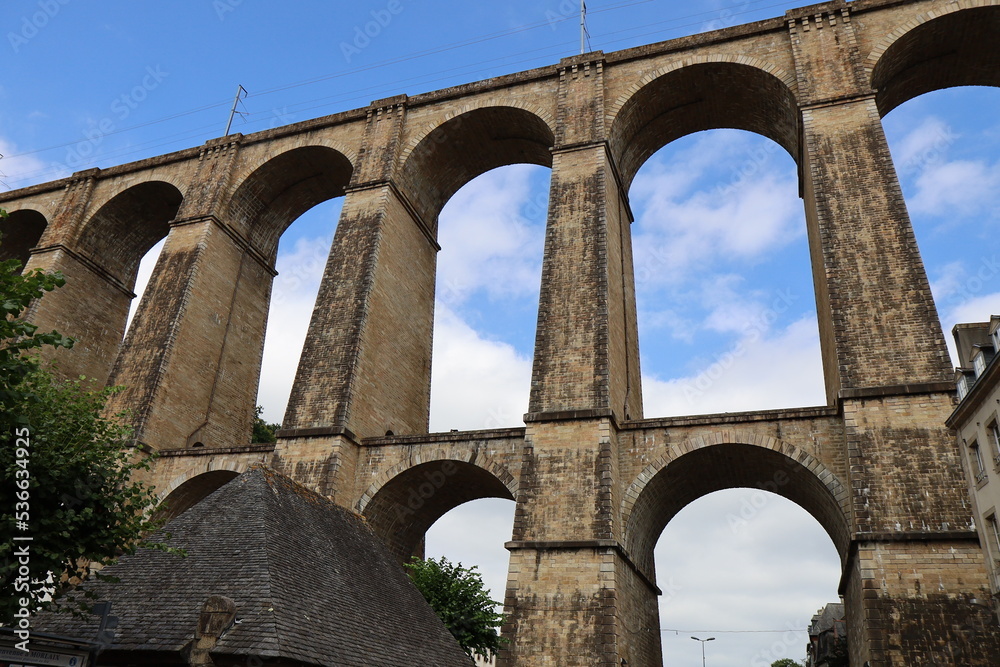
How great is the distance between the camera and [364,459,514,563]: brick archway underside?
19.5 metres

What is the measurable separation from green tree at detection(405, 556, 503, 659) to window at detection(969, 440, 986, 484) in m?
10.1

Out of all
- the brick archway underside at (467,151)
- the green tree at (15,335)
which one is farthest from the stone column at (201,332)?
the green tree at (15,335)

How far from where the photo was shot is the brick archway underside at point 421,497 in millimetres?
19484

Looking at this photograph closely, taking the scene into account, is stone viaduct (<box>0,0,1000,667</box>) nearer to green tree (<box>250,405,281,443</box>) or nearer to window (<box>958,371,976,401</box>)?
window (<box>958,371,976,401</box>)

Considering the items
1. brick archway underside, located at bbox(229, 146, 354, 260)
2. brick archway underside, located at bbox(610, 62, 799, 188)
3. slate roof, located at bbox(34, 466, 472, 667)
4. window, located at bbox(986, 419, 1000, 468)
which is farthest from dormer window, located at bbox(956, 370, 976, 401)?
brick archway underside, located at bbox(229, 146, 354, 260)

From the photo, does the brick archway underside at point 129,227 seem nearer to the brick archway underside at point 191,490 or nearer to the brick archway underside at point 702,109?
the brick archway underside at point 191,490

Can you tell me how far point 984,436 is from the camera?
13281 mm

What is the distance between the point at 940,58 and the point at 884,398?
505 inches

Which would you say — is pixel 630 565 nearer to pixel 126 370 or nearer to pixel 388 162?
pixel 388 162

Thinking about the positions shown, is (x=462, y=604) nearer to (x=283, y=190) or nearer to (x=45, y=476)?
(x=45, y=476)

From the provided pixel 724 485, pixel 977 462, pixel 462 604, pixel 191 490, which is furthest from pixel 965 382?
pixel 191 490

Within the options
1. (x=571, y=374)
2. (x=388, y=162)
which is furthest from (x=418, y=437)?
(x=388, y=162)

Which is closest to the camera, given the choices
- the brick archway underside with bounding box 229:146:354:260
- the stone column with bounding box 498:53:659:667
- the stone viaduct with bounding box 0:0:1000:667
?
the stone viaduct with bounding box 0:0:1000:667

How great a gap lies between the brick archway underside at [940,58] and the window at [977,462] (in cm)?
1191
